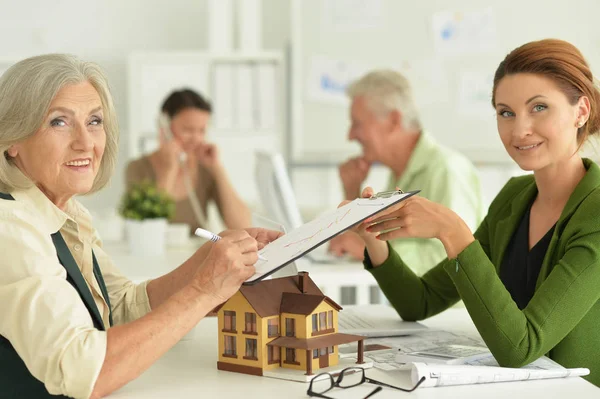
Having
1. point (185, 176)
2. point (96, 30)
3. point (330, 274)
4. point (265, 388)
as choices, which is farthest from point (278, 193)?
point (96, 30)

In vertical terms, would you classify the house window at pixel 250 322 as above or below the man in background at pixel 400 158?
below

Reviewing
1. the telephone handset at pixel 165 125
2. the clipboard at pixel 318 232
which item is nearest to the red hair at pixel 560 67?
the clipboard at pixel 318 232

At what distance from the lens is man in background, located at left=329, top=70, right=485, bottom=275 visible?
2.97 meters

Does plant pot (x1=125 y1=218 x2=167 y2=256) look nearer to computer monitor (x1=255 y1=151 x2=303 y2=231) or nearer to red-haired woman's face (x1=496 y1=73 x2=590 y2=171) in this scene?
computer monitor (x1=255 y1=151 x2=303 y2=231)

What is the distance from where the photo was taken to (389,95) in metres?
3.33

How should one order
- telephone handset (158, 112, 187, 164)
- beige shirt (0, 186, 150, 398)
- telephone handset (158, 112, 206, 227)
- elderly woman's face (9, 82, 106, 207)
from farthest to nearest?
1. telephone handset (158, 112, 187, 164)
2. telephone handset (158, 112, 206, 227)
3. elderly woman's face (9, 82, 106, 207)
4. beige shirt (0, 186, 150, 398)

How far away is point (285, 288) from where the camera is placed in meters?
1.50

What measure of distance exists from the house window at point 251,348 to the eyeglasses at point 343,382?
0.12 metres

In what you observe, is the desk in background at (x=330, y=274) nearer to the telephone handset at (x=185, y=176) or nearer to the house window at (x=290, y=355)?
the telephone handset at (x=185, y=176)

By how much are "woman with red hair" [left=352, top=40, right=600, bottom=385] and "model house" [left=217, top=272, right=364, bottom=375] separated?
22 cm

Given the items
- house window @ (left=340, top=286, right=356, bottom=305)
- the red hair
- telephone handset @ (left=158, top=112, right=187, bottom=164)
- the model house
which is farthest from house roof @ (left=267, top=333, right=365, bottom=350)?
telephone handset @ (left=158, top=112, right=187, bottom=164)

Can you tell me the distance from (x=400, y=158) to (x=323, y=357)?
190 cm

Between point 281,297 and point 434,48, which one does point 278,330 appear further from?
point 434,48

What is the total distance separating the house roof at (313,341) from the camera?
55.8 inches
